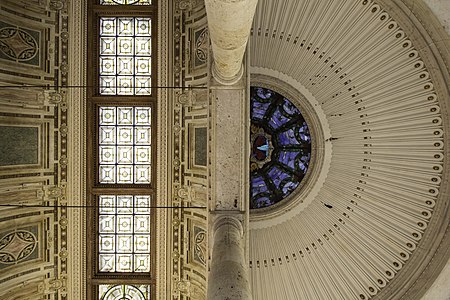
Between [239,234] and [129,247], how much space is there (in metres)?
4.15

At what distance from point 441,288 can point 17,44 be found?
355 inches

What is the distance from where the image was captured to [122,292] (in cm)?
1047

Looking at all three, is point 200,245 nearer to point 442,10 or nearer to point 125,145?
point 125,145

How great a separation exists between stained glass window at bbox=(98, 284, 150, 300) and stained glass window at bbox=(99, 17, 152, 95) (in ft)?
13.3

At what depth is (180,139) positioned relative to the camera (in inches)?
389

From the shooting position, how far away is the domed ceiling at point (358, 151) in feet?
29.8

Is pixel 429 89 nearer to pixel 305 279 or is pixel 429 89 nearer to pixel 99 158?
pixel 305 279

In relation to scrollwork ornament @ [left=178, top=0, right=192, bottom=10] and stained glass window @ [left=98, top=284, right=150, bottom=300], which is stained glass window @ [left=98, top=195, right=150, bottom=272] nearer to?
stained glass window @ [left=98, top=284, right=150, bottom=300]

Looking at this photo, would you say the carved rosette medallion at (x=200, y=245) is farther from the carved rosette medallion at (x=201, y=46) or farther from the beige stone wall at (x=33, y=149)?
the carved rosette medallion at (x=201, y=46)

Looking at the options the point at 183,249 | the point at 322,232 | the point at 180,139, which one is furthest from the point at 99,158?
the point at 322,232

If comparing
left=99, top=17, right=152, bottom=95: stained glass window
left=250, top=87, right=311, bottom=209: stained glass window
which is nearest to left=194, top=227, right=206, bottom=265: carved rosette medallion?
left=250, top=87, right=311, bottom=209: stained glass window

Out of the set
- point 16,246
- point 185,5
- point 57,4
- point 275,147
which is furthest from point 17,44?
point 275,147

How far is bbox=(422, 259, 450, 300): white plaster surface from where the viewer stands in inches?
354

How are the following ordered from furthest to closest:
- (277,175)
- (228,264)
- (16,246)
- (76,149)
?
(277,175)
(76,149)
(16,246)
(228,264)
